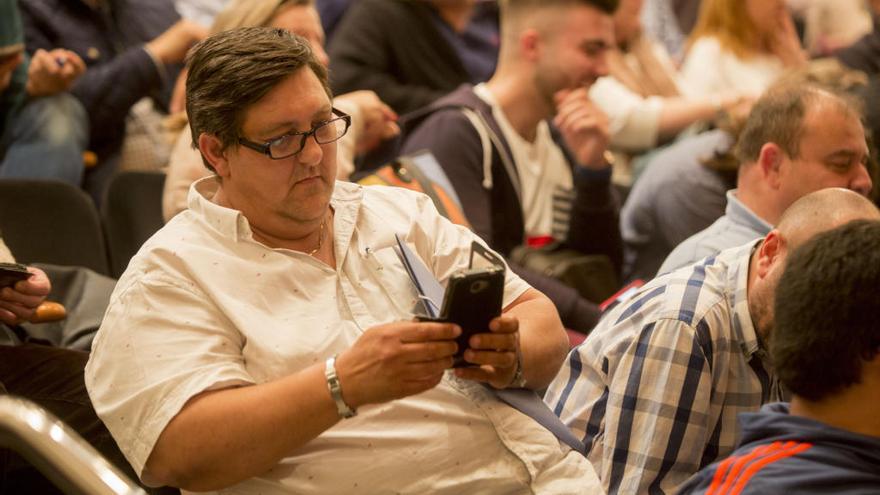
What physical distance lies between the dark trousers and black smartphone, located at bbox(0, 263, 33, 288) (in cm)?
14

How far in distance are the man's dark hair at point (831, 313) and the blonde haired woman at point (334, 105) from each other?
1.69 m

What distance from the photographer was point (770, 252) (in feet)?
6.48

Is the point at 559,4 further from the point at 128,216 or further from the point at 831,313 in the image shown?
the point at 831,313

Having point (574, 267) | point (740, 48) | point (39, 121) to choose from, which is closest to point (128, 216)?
point (39, 121)

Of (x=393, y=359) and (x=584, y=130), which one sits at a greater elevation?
(x=393, y=359)

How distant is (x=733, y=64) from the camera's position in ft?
15.3

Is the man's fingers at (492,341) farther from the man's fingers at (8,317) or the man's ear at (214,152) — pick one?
the man's fingers at (8,317)

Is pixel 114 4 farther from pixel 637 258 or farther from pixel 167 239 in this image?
pixel 167 239

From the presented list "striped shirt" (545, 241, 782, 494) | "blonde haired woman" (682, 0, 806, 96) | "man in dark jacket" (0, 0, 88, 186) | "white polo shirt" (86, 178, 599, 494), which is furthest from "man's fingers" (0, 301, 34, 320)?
"blonde haired woman" (682, 0, 806, 96)

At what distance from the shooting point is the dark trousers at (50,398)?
7.11 ft

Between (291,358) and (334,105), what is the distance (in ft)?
4.63

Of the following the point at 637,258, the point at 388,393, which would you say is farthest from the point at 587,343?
the point at 637,258

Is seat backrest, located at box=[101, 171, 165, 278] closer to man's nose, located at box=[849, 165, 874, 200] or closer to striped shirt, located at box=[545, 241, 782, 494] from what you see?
striped shirt, located at box=[545, 241, 782, 494]

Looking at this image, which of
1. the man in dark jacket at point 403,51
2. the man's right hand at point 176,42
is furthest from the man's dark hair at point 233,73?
the man in dark jacket at point 403,51
